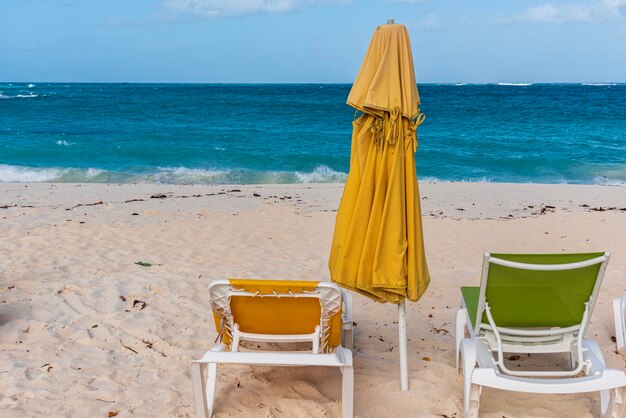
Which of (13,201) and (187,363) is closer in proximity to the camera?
(187,363)

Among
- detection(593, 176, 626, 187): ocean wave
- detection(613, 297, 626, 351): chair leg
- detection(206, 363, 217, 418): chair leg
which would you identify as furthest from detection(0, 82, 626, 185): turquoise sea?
detection(206, 363, 217, 418): chair leg

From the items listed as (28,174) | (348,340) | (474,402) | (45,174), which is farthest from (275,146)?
(474,402)

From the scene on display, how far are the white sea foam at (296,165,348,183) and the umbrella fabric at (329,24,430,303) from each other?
555 inches

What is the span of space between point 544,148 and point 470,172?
5533mm

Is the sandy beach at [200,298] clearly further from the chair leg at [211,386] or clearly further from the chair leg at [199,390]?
the chair leg at [199,390]

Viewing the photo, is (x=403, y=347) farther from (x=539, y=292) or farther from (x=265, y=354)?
(x=265, y=354)

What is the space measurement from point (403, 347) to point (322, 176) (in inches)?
579

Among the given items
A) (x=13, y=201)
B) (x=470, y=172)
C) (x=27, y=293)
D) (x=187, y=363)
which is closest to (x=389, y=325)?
(x=187, y=363)

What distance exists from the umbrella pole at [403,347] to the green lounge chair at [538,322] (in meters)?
0.38

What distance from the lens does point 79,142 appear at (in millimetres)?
23438

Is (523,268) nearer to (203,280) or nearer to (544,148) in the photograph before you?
(203,280)

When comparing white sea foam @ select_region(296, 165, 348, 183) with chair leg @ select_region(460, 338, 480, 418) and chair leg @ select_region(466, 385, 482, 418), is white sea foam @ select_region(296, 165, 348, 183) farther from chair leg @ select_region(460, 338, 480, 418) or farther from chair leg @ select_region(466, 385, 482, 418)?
chair leg @ select_region(466, 385, 482, 418)

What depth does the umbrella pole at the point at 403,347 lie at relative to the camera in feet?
12.1

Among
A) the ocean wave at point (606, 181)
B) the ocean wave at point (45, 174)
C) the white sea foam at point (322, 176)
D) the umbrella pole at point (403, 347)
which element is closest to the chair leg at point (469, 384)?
the umbrella pole at point (403, 347)
